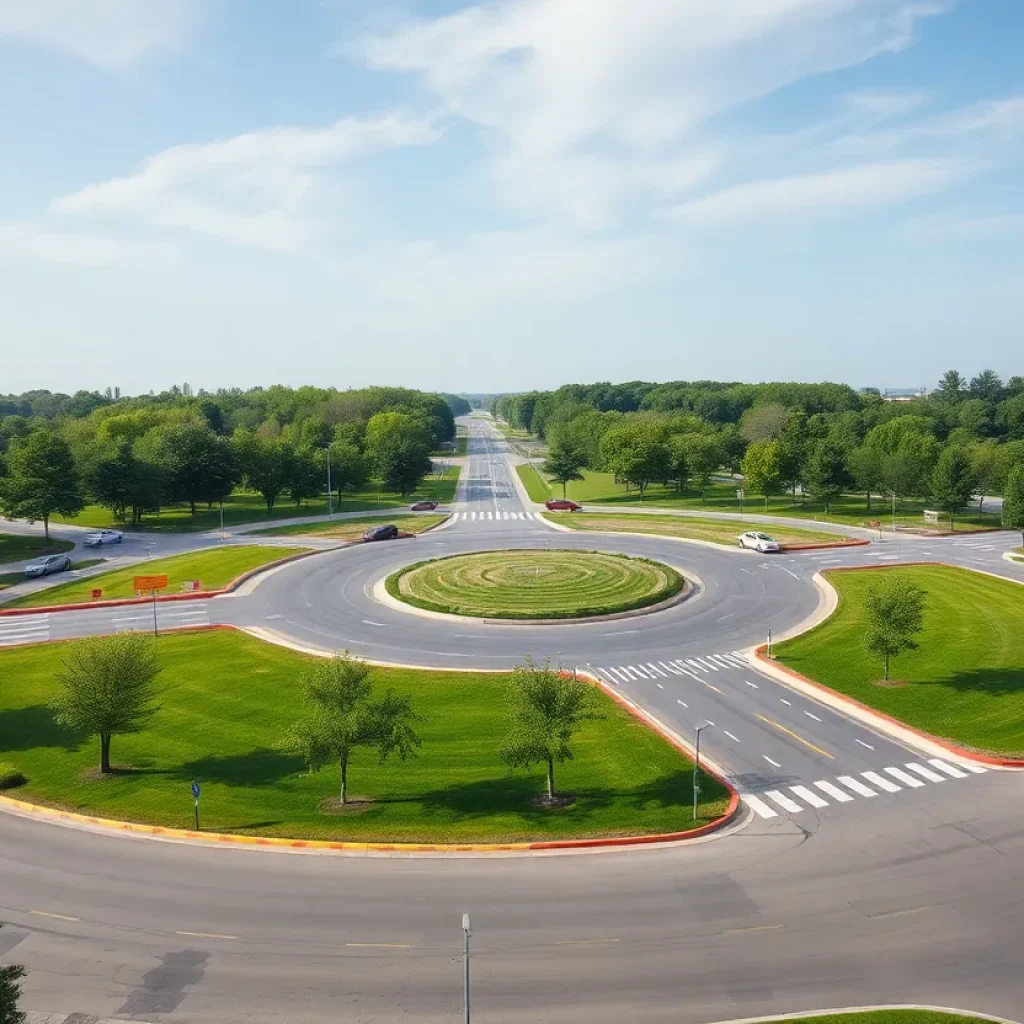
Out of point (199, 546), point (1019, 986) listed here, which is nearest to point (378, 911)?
point (1019, 986)

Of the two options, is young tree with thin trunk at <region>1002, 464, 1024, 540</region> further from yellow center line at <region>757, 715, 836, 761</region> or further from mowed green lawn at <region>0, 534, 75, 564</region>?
mowed green lawn at <region>0, 534, 75, 564</region>

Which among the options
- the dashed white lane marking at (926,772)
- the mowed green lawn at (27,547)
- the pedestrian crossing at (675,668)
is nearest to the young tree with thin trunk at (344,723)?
the pedestrian crossing at (675,668)

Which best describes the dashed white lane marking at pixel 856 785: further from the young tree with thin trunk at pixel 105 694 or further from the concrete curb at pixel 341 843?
the young tree with thin trunk at pixel 105 694

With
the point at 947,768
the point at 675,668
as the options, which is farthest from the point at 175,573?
the point at 947,768

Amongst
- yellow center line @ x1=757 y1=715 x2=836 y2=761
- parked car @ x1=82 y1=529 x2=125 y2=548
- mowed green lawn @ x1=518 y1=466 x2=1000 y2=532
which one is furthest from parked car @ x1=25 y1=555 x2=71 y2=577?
mowed green lawn @ x1=518 y1=466 x2=1000 y2=532

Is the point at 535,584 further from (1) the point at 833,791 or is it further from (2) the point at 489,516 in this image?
(2) the point at 489,516

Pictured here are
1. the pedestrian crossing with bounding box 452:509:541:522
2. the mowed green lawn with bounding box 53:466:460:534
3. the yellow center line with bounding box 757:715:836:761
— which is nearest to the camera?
the yellow center line with bounding box 757:715:836:761

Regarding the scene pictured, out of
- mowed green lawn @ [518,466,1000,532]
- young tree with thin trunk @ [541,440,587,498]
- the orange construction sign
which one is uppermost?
young tree with thin trunk @ [541,440,587,498]

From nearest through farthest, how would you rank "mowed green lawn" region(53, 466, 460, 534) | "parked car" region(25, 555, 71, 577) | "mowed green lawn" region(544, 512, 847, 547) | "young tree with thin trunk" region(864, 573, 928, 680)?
"young tree with thin trunk" region(864, 573, 928, 680) → "parked car" region(25, 555, 71, 577) → "mowed green lawn" region(544, 512, 847, 547) → "mowed green lawn" region(53, 466, 460, 534)
